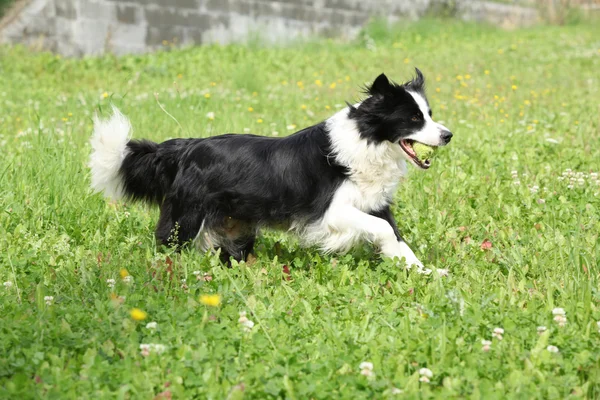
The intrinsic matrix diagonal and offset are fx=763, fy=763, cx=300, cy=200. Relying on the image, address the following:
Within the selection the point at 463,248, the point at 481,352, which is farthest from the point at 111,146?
the point at 481,352

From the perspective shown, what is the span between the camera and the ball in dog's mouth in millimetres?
4019

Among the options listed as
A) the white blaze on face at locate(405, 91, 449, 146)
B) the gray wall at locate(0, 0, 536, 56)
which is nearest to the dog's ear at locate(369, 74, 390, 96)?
the white blaze on face at locate(405, 91, 449, 146)

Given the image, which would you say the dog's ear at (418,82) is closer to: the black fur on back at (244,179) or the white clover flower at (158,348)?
the black fur on back at (244,179)

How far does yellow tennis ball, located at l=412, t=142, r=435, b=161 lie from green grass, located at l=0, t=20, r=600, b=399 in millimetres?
570

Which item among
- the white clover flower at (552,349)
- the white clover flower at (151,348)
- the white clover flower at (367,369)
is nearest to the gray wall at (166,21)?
the white clover flower at (151,348)

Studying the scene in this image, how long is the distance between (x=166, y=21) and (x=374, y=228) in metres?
8.94

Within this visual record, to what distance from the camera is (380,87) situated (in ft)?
13.0

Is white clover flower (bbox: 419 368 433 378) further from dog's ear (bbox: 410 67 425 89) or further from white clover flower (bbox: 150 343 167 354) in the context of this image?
dog's ear (bbox: 410 67 425 89)

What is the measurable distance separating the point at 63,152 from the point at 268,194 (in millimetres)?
1939

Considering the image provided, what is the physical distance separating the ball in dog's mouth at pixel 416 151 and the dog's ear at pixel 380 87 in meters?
0.28

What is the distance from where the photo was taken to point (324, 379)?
2.62 meters

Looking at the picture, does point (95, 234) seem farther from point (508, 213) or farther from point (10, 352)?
point (508, 213)

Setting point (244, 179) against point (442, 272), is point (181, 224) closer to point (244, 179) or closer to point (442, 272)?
point (244, 179)

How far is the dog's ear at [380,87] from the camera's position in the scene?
3.91 m
